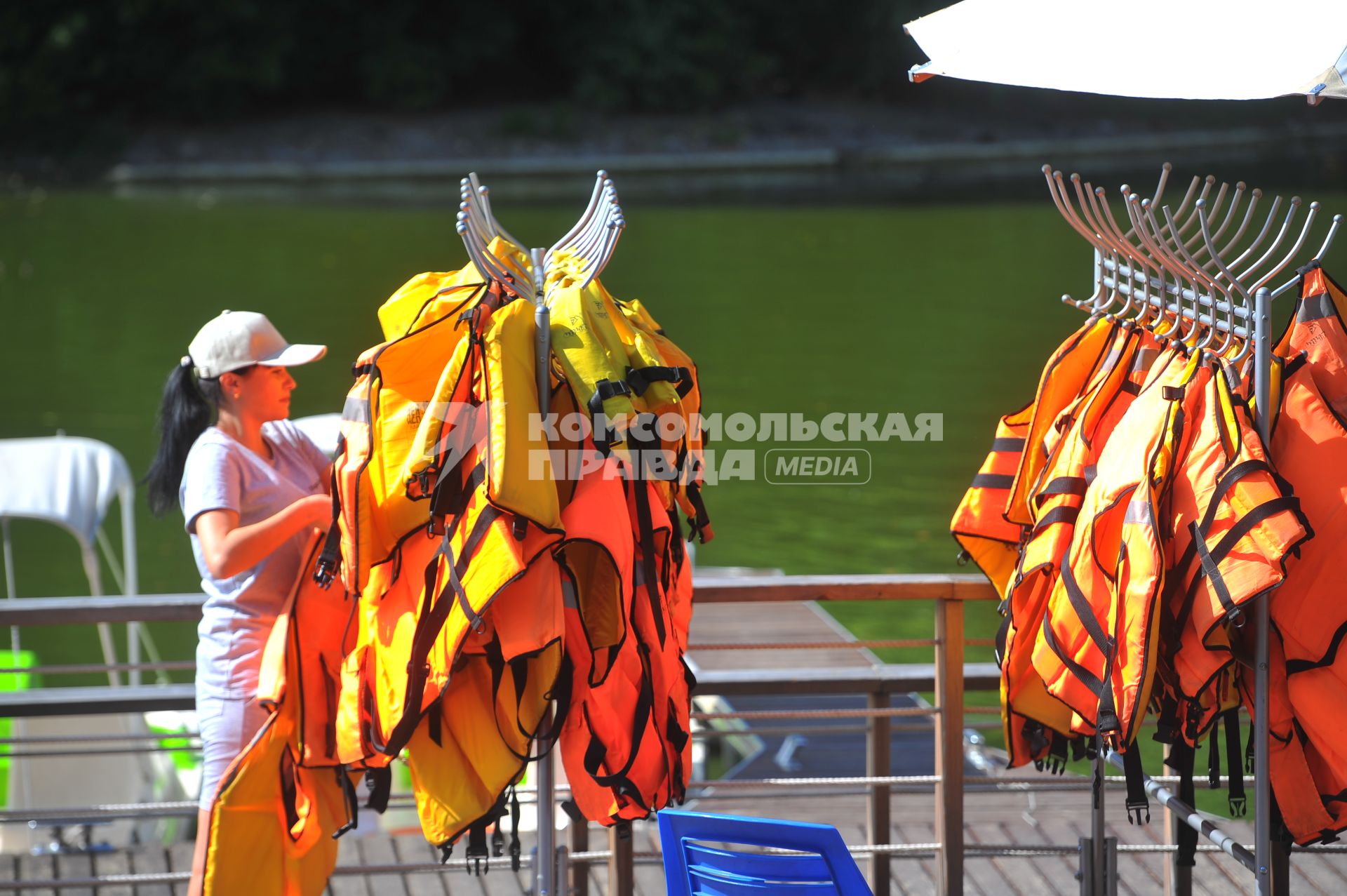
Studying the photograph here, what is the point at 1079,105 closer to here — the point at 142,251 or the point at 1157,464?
the point at 142,251

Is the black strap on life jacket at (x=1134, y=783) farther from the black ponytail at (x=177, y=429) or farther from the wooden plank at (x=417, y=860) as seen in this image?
the black ponytail at (x=177, y=429)

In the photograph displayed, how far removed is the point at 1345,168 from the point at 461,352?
23489 mm

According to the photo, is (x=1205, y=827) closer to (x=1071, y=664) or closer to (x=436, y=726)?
(x=1071, y=664)

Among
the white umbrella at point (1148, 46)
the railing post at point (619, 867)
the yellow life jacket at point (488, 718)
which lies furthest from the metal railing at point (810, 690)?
the white umbrella at point (1148, 46)

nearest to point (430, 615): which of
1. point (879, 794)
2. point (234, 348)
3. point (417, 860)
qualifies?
point (234, 348)

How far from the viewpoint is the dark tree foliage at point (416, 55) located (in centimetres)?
2569

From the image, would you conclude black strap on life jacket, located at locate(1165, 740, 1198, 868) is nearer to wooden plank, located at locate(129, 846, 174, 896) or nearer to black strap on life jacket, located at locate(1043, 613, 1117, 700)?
black strap on life jacket, located at locate(1043, 613, 1117, 700)

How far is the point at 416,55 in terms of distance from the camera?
2733 centimetres

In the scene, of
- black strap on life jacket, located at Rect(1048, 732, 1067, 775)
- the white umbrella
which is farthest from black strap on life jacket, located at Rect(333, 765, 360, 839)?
the white umbrella

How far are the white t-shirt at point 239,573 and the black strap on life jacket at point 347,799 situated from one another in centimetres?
22

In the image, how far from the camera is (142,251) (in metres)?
17.9

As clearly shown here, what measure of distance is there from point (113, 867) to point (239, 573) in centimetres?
113

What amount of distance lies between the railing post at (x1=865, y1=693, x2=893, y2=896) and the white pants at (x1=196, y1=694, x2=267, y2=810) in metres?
1.20

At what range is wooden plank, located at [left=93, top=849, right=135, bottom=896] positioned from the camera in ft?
10.2
